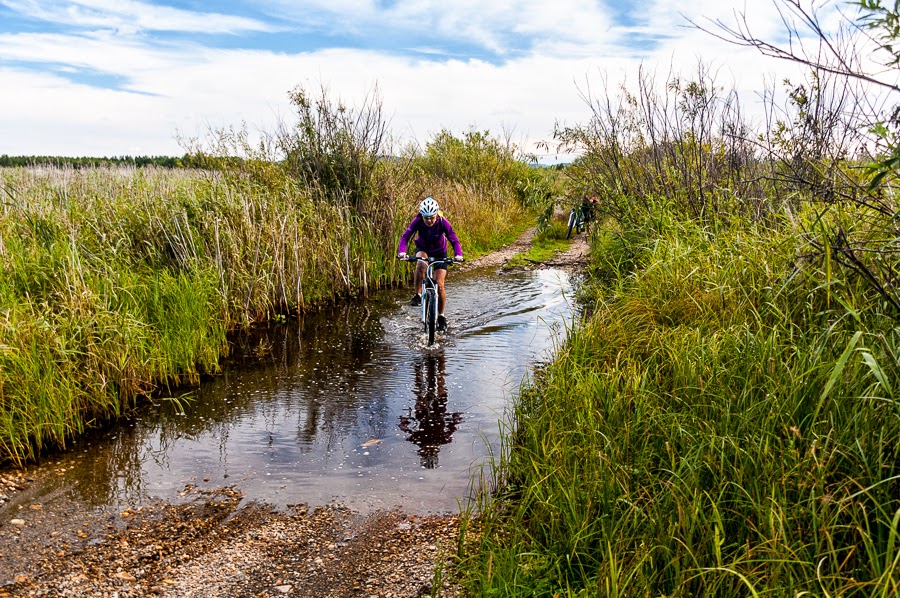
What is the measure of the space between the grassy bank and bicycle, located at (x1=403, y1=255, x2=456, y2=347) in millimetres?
2752

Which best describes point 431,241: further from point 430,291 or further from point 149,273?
point 149,273

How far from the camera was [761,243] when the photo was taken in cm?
598

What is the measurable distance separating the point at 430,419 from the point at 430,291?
298 centimetres

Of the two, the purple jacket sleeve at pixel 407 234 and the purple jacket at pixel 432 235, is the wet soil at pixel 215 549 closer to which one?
the purple jacket sleeve at pixel 407 234

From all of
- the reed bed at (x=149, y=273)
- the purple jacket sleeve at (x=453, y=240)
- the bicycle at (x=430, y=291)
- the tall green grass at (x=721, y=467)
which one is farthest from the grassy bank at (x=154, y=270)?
the tall green grass at (x=721, y=467)

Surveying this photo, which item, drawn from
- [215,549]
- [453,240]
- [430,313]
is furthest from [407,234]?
[215,549]

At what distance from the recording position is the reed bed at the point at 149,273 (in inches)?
229

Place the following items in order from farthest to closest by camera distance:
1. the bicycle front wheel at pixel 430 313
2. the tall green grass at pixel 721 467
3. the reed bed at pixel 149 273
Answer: the bicycle front wheel at pixel 430 313
the reed bed at pixel 149 273
the tall green grass at pixel 721 467

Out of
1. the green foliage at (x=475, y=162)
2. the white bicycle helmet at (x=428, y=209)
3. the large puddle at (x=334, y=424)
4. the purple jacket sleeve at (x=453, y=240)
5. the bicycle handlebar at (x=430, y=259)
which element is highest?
the green foliage at (x=475, y=162)

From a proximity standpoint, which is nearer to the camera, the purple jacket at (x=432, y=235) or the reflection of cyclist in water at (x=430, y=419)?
the reflection of cyclist in water at (x=430, y=419)

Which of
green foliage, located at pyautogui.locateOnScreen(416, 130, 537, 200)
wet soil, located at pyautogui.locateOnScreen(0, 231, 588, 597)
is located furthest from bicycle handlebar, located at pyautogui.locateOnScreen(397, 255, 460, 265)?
green foliage, located at pyautogui.locateOnScreen(416, 130, 537, 200)

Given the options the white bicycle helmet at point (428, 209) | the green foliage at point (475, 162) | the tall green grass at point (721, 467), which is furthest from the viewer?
the green foliage at point (475, 162)

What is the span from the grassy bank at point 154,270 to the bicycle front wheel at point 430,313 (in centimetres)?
282

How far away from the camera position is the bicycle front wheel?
930cm
